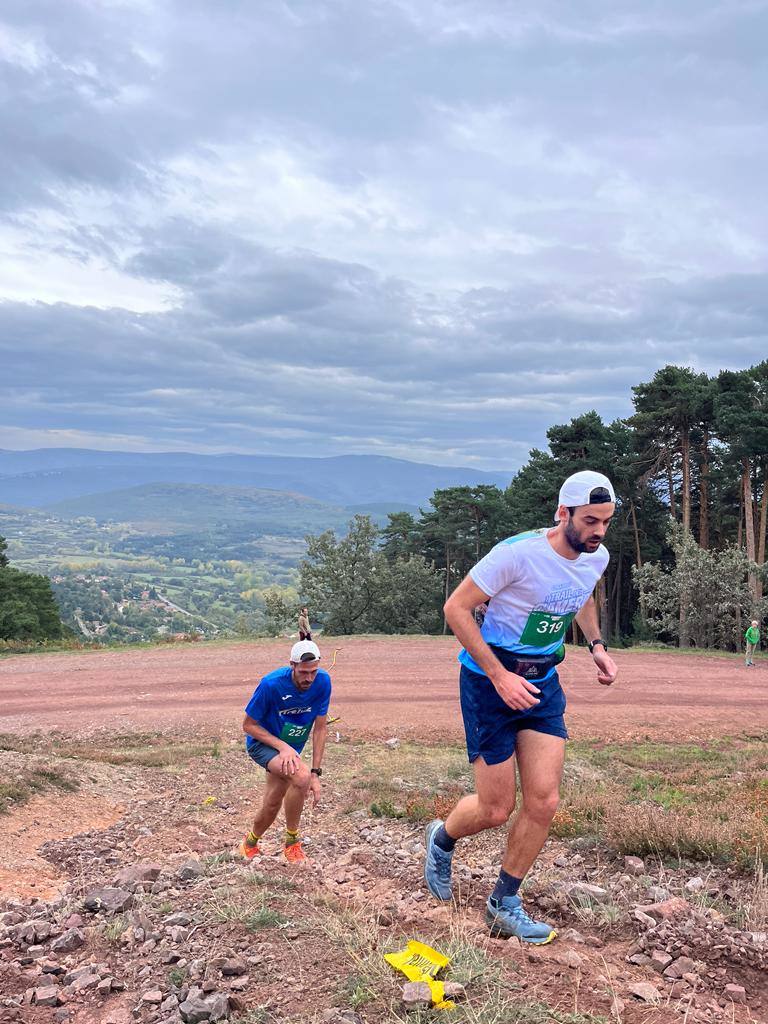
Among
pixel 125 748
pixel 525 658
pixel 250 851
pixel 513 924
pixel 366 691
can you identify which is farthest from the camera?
pixel 366 691

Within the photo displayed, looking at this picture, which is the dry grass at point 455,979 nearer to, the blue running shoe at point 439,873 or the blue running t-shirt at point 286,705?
the blue running shoe at point 439,873

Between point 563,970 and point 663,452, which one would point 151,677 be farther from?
point 663,452

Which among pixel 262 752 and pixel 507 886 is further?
pixel 262 752

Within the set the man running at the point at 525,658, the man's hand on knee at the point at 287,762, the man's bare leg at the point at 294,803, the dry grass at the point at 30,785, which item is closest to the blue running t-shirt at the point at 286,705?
the man's hand on knee at the point at 287,762

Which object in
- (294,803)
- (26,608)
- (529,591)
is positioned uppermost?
(529,591)

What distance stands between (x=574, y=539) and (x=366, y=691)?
11457 millimetres

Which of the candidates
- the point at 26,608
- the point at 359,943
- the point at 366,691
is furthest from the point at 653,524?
the point at 359,943

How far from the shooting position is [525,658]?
3883 mm

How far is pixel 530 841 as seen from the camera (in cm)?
387

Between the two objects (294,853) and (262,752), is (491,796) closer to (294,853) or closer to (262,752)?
(262,752)

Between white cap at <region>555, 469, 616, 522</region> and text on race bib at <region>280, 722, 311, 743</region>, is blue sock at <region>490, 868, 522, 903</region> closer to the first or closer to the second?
white cap at <region>555, 469, 616, 522</region>

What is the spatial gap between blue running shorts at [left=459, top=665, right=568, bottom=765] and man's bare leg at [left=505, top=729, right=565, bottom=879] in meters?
0.06

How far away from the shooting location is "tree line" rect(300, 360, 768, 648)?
988 inches

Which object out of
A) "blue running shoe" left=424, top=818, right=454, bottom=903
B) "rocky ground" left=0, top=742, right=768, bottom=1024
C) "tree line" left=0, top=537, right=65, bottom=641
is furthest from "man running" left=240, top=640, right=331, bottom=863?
"tree line" left=0, top=537, right=65, bottom=641
